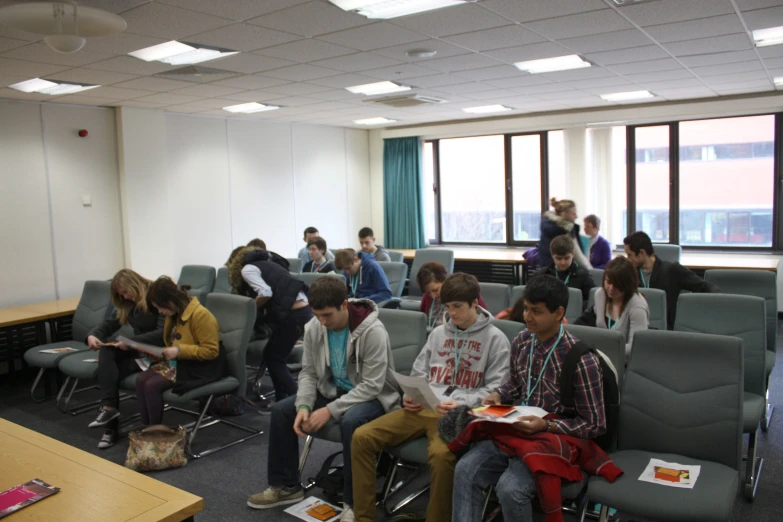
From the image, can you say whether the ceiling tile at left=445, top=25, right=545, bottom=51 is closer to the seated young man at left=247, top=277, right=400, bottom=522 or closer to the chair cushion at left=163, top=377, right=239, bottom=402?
the seated young man at left=247, top=277, right=400, bottom=522

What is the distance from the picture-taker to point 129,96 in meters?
6.44

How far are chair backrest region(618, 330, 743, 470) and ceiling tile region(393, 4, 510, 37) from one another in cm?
213

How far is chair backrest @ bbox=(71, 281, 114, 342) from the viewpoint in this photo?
5383 mm

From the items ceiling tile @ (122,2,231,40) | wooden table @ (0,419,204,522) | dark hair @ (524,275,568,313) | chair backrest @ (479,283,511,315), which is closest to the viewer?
wooden table @ (0,419,204,522)

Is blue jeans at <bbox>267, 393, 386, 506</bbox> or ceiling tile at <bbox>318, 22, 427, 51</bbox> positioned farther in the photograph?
ceiling tile at <bbox>318, 22, 427, 51</bbox>

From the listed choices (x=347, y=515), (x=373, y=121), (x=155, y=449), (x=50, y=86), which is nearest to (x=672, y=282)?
(x=347, y=515)

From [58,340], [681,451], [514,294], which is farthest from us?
[58,340]

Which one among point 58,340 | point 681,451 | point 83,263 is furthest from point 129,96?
point 681,451

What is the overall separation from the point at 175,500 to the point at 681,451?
1.96 meters

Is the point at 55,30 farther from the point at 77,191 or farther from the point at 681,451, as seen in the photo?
the point at 77,191

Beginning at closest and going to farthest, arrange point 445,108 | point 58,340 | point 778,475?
point 778,475
point 58,340
point 445,108

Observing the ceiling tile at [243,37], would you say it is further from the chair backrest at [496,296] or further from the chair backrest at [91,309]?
the chair backrest at [91,309]

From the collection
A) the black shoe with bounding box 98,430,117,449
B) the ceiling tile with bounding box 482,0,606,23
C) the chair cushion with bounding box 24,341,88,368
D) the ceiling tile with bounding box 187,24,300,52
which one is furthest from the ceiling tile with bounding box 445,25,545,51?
the chair cushion with bounding box 24,341,88,368

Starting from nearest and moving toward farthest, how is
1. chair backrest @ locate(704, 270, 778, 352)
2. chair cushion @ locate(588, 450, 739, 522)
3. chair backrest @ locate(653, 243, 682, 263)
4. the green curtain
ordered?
chair cushion @ locate(588, 450, 739, 522) → chair backrest @ locate(704, 270, 778, 352) → chair backrest @ locate(653, 243, 682, 263) → the green curtain
